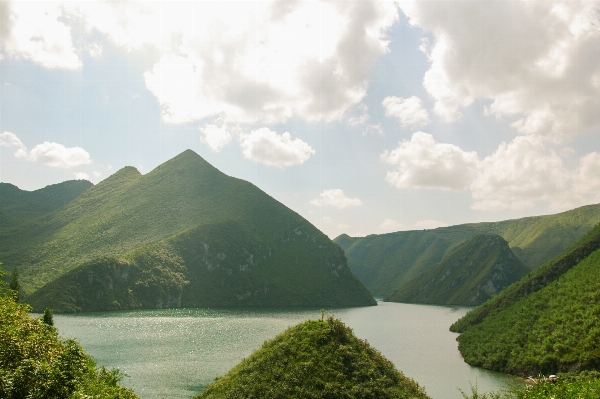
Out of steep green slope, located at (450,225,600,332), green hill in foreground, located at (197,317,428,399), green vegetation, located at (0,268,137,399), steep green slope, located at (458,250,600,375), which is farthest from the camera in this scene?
steep green slope, located at (450,225,600,332)

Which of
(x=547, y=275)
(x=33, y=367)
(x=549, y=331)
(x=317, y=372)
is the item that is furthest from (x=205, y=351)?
(x=547, y=275)

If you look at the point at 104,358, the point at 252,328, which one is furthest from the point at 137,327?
the point at 104,358

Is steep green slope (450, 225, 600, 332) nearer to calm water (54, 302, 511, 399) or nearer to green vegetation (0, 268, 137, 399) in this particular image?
calm water (54, 302, 511, 399)

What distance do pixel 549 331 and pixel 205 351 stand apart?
212ft

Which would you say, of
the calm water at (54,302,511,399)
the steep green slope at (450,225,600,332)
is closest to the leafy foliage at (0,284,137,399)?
the calm water at (54,302,511,399)

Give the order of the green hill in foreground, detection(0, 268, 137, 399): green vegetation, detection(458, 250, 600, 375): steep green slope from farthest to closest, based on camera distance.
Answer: detection(458, 250, 600, 375): steep green slope → the green hill in foreground → detection(0, 268, 137, 399): green vegetation

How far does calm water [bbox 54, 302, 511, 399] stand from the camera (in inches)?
2330

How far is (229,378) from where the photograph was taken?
40000 millimetres

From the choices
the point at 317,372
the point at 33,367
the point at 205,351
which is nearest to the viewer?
the point at 33,367

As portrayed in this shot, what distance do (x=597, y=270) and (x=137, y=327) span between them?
116308 mm

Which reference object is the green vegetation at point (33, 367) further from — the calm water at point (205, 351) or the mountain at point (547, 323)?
the mountain at point (547, 323)

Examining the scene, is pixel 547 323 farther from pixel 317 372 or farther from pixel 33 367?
pixel 33 367

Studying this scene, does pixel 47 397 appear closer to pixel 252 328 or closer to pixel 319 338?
pixel 319 338

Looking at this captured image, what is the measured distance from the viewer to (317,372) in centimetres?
3625
